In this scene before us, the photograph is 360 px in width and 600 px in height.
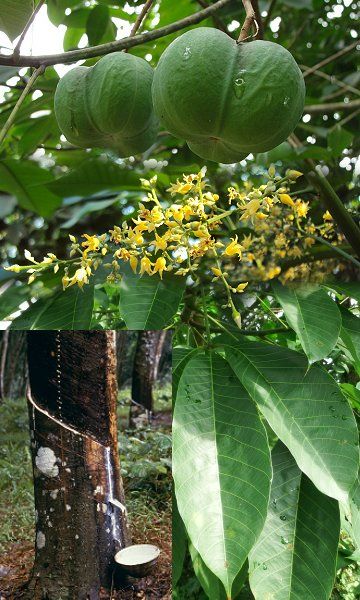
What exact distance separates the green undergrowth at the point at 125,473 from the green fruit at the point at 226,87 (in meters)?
0.54

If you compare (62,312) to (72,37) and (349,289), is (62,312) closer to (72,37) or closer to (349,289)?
(349,289)

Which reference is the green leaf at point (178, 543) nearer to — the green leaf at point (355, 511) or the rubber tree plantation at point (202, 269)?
the rubber tree plantation at point (202, 269)

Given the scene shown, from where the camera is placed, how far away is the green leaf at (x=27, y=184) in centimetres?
84

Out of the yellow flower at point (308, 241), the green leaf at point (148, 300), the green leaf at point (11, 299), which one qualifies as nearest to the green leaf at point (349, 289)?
the yellow flower at point (308, 241)

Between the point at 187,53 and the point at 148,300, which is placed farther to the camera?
the point at 148,300

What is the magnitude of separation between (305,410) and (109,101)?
44cm

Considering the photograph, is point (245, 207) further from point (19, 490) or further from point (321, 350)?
point (19, 490)

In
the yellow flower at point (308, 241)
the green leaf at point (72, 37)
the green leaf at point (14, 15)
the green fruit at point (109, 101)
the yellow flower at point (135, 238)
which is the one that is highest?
the green leaf at point (72, 37)

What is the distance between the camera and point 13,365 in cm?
95

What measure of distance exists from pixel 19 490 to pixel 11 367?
182 mm

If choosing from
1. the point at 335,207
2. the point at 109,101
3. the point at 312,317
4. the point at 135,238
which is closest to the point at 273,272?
the point at 335,207

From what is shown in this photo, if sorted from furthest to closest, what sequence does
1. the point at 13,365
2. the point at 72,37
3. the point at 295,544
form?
1. the point at 72,37
2. the point at 13,365
3. the point at 295,544

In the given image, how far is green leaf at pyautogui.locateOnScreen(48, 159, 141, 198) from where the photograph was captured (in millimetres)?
816

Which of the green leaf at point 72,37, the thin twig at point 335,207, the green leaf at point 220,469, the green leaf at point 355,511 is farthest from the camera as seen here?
the green leaf at point 72,37
